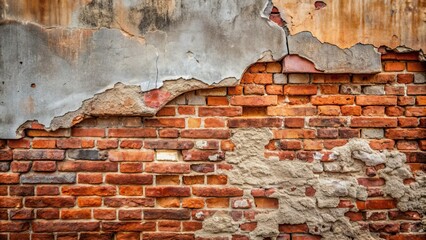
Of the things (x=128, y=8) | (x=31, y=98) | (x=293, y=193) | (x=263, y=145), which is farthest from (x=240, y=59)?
(x=31, y=98)

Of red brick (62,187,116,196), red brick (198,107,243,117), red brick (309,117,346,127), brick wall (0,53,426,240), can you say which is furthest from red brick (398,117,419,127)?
red brick (62,187,116,196)

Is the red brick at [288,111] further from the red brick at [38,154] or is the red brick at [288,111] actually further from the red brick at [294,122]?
the red brick at [38,154]

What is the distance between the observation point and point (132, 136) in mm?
2395

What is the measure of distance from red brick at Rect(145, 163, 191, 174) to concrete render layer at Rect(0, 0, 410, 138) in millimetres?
362

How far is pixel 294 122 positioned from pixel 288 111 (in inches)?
3.4

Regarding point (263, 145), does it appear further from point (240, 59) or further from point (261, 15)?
point (261, 15)

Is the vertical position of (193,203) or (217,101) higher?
(217,101)

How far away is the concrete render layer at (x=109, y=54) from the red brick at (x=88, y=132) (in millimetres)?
74

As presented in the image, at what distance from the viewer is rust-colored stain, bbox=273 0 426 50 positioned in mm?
2379

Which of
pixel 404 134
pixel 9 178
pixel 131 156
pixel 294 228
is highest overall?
pixel 404 134

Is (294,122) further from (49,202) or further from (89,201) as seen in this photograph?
(49,202)

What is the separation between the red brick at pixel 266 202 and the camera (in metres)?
2.42

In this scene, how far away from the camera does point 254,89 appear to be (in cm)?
243

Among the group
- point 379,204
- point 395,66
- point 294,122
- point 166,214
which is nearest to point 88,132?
point 166,214
